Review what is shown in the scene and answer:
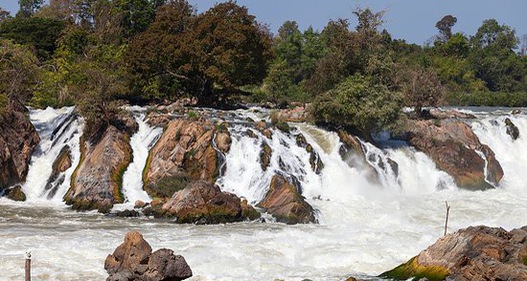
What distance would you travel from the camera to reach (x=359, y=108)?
121 ft

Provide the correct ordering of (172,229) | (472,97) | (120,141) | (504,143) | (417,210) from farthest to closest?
(472,97) < (504,143) < (120,141) < (417,210) < (172,229)

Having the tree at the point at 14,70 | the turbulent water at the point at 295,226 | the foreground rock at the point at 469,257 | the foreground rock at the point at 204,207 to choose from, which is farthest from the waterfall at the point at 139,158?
the foreground rock at the point at 469,257

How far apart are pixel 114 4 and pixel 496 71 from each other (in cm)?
4195

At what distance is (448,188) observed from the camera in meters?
35.5

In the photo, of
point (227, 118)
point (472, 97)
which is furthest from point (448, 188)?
point (472, 97)

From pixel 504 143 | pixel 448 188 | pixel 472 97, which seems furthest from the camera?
pixel 472 97

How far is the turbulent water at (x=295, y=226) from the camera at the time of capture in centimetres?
2058

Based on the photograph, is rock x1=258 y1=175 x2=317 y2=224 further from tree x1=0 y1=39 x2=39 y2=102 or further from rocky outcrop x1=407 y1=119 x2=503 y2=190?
tree x1=0 y1=39 x2=39 y2=102

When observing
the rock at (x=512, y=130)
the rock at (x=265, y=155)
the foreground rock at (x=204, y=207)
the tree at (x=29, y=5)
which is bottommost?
the foreground rock at (x=204, y=207)

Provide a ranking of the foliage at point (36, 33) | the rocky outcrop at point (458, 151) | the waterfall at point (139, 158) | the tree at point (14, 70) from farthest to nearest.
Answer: the foliage at point (36, 33)
the tree at point (14, 70)
the rocky outcrop at point (458, 151)
the waterfall at point (139, 158)

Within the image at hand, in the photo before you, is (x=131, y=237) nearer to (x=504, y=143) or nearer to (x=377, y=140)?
(x=377, y=140)

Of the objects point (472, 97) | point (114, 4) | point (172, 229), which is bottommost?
point (172, 229)

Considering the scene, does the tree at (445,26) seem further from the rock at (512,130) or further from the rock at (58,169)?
the rock at (58,169)

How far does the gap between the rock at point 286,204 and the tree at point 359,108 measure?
724cm
